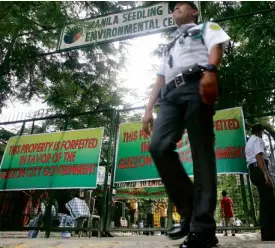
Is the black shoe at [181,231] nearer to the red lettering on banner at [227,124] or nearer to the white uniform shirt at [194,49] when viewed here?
the white uniform shirt at [194,49]

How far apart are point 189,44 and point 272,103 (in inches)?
212

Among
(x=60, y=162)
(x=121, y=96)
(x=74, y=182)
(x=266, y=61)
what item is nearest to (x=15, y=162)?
(x=60, y=162)

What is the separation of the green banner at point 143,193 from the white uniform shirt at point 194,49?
3.84m

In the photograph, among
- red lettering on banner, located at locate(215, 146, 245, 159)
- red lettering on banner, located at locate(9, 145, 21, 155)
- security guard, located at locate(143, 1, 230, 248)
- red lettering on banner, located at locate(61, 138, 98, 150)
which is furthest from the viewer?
red lettering on banner, located at locate(9, 145, 21, 155)

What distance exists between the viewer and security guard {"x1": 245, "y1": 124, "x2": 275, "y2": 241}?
131 inches

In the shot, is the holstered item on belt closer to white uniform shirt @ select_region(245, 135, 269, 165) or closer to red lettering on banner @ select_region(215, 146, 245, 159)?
white uniform shirt @ select_region(245, 135, 269, 165)

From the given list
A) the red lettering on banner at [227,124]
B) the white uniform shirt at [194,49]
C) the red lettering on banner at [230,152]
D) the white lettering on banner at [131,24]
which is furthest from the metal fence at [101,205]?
the white uniform shirt at [194,49]

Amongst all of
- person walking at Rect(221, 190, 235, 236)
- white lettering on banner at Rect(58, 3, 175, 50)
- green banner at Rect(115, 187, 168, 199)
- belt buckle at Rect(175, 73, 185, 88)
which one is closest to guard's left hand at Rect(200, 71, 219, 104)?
belt buckle at Rect(175, 73, 185, 88)

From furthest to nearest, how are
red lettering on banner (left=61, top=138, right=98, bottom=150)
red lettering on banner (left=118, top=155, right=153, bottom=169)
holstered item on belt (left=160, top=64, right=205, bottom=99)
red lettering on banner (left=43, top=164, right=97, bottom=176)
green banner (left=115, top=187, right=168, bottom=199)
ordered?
green banner (left=115, top=187, right=168, bottom=199) → red lettering on banner (left=61, top=138, right=98, bottom=150) → red lettering on banner (left=43, top=164, right=97, bottom=176) → red lettering on banner (left=118, top=155, right=153, bottom=169) → holstered item on belt (left=160, top=64, right=205, bottom=99)

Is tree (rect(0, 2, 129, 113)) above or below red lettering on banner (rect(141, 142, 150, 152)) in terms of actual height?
above

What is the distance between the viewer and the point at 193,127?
1.94 metres

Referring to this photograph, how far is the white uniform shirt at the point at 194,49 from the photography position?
80.7 inches

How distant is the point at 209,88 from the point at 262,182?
7.37 ft

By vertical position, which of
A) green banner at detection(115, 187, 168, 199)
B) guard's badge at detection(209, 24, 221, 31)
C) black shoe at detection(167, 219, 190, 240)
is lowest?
black shoe at detection(167, 219, 190, 240)
